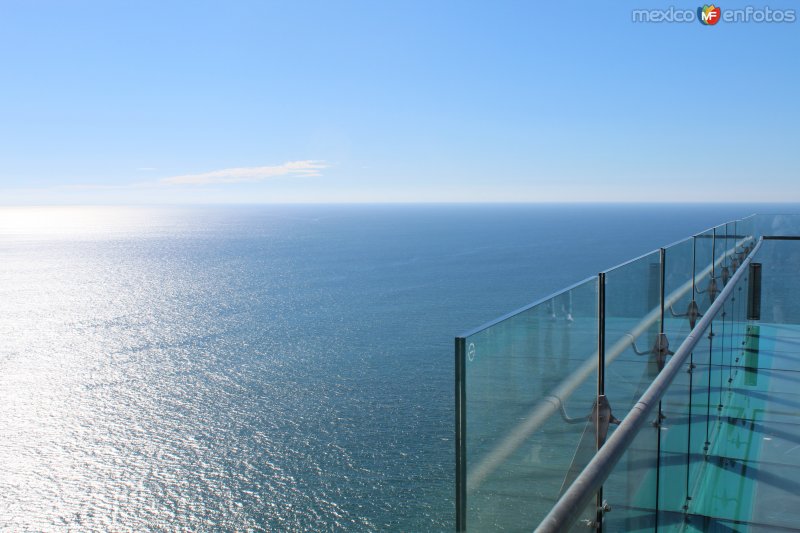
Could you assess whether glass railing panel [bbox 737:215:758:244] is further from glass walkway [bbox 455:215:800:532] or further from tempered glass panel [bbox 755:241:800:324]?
glass walkway [bbox 455:215:800:532]

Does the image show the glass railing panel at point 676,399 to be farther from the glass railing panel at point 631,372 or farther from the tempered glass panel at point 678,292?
the glass railing panel at point 631,372

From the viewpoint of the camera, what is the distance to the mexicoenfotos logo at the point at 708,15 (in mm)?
12727

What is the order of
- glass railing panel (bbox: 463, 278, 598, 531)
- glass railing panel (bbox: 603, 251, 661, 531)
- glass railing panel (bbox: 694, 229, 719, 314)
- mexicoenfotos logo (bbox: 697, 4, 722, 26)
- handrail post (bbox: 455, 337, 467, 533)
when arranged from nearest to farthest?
handrail post (bbox: 455, 337, 467, 533) → glass railing panel (bbox: 463, 278, 598, 531) → glass railing panel (bbox: 603, 251, 661, 531) → glass railing panel (bbox: 694, 229, 719, 314) → mexicoenfotos logo (bbox: 697, 4, 722, 26)

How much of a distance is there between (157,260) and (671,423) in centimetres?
7738

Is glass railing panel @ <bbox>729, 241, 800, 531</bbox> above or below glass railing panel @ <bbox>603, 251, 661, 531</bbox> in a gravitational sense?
below

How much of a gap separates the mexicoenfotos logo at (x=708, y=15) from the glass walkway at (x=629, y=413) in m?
9.34

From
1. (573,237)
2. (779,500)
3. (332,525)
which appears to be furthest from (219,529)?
(573,237)

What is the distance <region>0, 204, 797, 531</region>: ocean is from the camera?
20703 mm

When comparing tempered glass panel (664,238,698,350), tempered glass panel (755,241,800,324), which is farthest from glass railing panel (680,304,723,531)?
tempered glass panel (755,241,800,324)

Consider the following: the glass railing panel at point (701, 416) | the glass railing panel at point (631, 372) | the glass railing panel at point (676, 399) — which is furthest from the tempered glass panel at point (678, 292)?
the glass railing panel at point (631, 372)

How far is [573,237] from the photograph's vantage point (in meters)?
90.2

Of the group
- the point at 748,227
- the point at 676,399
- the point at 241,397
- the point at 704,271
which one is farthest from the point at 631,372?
the point at 241,397

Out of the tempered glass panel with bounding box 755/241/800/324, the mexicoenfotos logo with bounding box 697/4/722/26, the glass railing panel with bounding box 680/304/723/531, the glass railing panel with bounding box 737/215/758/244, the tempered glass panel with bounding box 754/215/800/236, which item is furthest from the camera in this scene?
the mexicoenfotos logo with bounding box 697/4/722/26

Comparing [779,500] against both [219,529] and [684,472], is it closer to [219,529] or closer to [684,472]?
[684,472]
